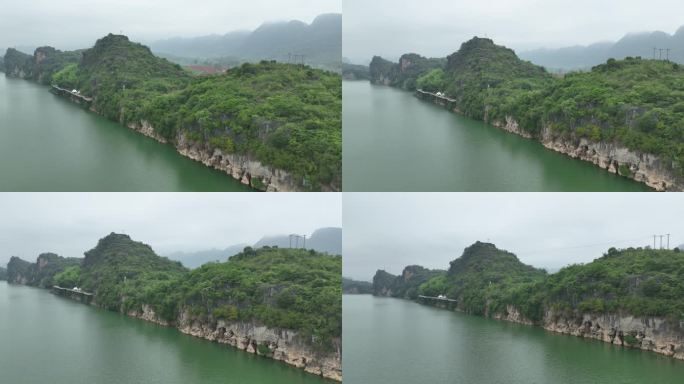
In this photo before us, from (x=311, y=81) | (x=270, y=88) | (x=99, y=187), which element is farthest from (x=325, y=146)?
(x=311, y=81)

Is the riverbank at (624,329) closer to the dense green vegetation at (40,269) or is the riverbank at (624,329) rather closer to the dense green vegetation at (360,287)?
the dense green vegetation at (360,287)

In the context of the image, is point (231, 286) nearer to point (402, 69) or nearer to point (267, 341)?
point (267, 341)

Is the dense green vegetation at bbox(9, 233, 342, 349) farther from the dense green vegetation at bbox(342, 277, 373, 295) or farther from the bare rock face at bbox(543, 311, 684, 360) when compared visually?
the dense green vegetation at bbox(342, 277, 373, 295)

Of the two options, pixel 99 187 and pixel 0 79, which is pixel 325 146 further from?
pixel 0 79

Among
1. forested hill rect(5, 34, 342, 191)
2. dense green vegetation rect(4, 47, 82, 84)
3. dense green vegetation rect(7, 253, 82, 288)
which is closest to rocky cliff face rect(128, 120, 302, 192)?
forested hill rect(5, 34, 342, 191)

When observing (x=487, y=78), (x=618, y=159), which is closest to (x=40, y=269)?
(x=487, y=78)
